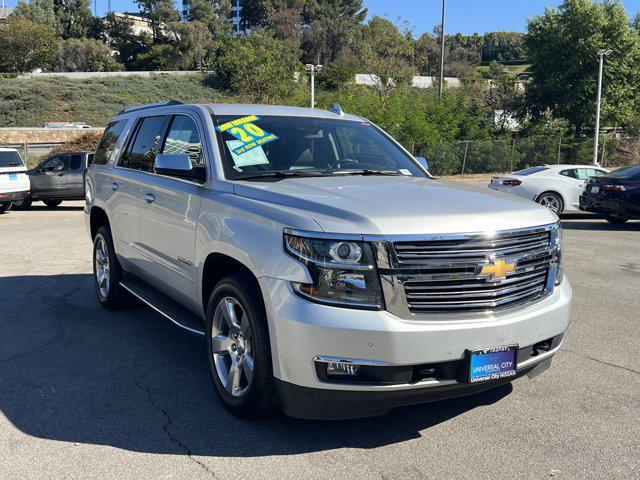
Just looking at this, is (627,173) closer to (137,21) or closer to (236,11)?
(137,21)

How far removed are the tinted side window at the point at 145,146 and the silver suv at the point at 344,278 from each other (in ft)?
2.61

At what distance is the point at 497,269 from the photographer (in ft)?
11.2

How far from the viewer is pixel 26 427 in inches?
153

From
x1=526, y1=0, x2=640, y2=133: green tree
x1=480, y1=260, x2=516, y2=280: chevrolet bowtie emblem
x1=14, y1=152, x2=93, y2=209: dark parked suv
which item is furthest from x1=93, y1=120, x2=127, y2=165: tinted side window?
x1=526, y1=0, x2=640, y2=133: green tree

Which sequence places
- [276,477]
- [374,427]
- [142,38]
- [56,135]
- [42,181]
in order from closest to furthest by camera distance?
1. [276,477]
2. [374,427]
3. [42,181]
4. [56,135]
5. [142,38]

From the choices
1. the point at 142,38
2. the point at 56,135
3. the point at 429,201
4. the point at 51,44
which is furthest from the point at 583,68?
the point at 142,38

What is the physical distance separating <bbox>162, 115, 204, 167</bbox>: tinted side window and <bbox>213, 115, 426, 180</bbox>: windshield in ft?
0.70

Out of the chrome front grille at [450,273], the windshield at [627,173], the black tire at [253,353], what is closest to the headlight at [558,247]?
the chrome front grille at [450,273]

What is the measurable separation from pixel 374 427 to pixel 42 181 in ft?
55.0

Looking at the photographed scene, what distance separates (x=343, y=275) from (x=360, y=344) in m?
0.36

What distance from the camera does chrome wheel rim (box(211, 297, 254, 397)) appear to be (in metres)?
3.79

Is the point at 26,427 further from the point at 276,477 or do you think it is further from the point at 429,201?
the point at 429,201

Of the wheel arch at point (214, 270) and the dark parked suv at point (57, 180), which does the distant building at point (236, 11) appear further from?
the wheel arch at point (214, 270)

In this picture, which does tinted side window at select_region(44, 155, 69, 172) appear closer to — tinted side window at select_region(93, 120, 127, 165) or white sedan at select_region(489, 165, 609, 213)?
white sedan at select_region(489, 165, 609, 213)
